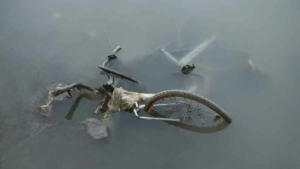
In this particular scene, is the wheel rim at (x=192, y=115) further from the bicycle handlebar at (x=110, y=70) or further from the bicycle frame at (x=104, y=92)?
the bicycle handlebar at (x=110, y=70)

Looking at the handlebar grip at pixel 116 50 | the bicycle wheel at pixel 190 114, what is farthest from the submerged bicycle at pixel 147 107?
the handlebar grip at pixel 116 50

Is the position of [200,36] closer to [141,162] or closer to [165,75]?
[165,75]

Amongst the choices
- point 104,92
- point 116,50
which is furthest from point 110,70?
point 116,50

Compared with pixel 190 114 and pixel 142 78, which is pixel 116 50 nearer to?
pixel 142 78

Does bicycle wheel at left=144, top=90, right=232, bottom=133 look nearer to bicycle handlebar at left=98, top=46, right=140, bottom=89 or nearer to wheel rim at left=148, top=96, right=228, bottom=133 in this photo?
wheel rim at left=148, top=96, right=228, bottom=133

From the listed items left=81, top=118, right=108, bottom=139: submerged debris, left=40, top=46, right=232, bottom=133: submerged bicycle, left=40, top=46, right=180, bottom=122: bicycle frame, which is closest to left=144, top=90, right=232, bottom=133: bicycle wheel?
left=40, top=46, right=232, bottom=133: submerged bicycle

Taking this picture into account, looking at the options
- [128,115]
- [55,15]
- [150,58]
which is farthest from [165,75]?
[55,15]
